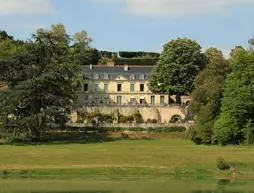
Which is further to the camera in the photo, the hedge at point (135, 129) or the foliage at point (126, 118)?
the foliage at point (126, 118)

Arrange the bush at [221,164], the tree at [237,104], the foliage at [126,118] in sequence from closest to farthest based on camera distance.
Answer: the bush at [221,164] → the tree at [237,104] → the foliage at [126,118]

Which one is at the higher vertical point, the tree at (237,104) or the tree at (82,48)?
the tree at (82,48)

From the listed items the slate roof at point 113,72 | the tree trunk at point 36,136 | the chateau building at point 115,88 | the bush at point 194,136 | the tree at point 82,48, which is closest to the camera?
the bush at point 194,136

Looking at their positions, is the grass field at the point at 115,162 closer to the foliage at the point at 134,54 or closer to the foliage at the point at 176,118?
the foliage at the point at 176,118

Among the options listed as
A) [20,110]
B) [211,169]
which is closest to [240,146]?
[211,169]

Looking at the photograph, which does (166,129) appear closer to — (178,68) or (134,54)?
(178,68)

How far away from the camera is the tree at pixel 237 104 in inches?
2466

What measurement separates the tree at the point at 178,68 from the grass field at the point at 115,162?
31386 mm

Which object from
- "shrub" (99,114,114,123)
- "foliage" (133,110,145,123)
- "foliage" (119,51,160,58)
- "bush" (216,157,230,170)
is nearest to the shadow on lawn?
"shrub" (99,114,114,123)

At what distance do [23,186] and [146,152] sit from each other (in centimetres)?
1845

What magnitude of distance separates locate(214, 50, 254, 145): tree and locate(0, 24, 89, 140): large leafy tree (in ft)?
52.9

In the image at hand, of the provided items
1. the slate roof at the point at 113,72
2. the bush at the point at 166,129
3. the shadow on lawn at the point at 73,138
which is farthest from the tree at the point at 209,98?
the slate roof at the point at 113,72

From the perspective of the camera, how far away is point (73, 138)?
238 ft

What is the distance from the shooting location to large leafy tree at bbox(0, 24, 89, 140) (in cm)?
6719
